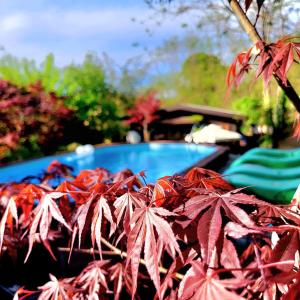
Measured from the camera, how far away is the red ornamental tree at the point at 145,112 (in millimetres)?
16391

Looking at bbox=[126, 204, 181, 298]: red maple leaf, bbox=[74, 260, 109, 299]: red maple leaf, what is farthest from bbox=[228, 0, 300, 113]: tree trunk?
bbox=[74, 260, 109, 299]: red maple leaf

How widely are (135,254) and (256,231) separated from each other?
274 mm

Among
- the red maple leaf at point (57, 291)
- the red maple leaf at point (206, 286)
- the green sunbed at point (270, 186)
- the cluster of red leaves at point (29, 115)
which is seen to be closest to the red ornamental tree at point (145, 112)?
the cluster of red leaves at point (29, 115)

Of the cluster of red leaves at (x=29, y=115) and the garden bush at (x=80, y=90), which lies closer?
the cluster of red leaves at (x=29, y=115)

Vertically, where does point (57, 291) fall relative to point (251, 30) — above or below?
below

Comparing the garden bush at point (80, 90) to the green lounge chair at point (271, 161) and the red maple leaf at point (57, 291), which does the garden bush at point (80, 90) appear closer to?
the green lounge chair at point (271, 161)

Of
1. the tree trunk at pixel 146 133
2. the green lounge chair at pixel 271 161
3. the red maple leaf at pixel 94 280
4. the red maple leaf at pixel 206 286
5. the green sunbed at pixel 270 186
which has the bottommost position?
the tree trunk at pixel 146 133

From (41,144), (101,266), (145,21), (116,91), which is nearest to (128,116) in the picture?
(116,91)

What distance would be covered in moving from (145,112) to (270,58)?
1547 centimetres

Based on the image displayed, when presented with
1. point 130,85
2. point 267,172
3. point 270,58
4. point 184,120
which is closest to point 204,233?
point 270,58

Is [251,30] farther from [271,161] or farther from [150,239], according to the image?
[271,161]

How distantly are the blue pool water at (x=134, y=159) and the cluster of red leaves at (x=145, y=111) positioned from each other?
10.2ft

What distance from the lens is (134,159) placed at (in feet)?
40.3

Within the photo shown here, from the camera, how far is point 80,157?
38.6ft
